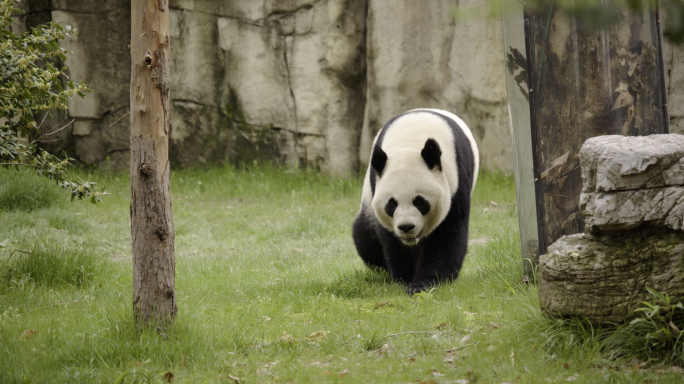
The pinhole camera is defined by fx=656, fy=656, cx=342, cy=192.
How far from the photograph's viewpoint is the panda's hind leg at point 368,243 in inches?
225

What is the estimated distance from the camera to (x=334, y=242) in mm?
7609

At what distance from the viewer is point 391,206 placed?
4.99 m

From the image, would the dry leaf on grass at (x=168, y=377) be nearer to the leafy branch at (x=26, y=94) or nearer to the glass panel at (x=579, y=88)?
the leafy branch at (x=26, y=94)

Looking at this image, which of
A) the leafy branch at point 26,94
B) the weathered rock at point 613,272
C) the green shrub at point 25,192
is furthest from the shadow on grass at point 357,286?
the green shrub at point 25,192

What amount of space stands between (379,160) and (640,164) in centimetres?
216

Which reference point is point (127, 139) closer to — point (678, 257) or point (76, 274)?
point (76, 274)

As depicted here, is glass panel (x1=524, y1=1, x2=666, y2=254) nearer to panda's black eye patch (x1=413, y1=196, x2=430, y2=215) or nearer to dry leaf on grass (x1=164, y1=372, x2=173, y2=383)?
panda's black eye patch (x1=413, y1=196, x2=430, y2=215)

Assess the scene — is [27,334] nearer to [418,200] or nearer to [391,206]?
[391,206]

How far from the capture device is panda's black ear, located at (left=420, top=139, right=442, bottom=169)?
15.8 feet

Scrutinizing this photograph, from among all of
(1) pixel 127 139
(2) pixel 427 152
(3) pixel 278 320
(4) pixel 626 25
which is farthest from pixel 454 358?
(1) pixel 127 139

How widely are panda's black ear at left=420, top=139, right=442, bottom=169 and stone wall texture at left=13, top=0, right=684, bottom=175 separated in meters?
5.59

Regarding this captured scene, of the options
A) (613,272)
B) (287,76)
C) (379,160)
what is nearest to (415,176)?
(379,160)

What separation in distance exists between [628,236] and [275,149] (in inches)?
317

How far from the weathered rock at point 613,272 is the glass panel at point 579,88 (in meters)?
1.15
